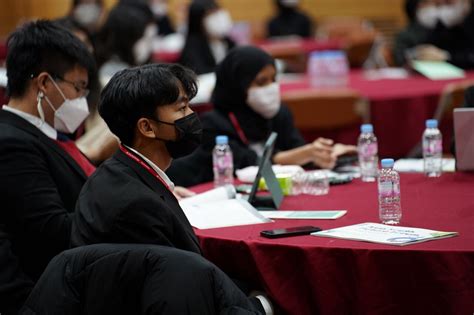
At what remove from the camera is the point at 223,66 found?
4.36 m

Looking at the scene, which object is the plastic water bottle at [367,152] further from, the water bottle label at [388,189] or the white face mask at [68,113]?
the white face mask at [68,113]

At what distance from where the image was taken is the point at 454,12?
26.5 feet

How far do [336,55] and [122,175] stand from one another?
4628mm

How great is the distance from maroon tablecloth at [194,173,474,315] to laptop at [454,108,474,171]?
20.6 inches

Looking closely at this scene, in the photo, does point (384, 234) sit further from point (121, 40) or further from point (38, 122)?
point (121, 40)

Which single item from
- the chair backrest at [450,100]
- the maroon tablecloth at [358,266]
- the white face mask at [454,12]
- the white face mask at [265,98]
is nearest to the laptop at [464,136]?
the maroon tablecloth at [358,266]

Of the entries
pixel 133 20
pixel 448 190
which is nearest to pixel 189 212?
pixel 448 190

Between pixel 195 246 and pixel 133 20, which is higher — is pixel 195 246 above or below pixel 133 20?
below

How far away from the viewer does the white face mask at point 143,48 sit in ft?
21.1

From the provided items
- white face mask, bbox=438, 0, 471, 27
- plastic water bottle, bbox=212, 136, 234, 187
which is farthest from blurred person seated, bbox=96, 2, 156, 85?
white face mask, bbox=438, 0, 471, 27

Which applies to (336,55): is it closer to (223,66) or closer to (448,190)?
(223,66)

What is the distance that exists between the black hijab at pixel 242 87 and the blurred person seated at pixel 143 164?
1458mm

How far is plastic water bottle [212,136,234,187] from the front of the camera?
151 inches

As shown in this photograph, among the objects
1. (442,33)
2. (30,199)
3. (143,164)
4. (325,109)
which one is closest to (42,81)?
(30,199)
